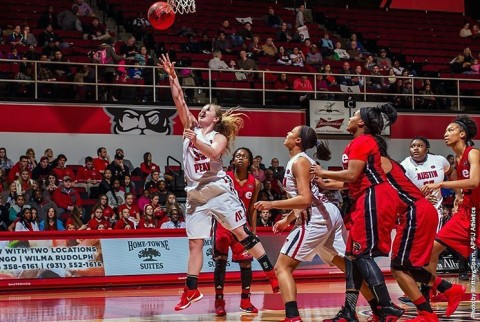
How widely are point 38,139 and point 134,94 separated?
2358mm

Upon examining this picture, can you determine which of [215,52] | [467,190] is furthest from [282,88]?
[467,190]

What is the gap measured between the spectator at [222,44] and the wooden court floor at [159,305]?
331 inches

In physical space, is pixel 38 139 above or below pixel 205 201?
above

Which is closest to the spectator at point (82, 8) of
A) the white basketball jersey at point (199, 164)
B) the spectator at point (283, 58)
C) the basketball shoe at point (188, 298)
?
the spectator at point (283, 58)

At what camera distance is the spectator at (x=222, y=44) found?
821 inches

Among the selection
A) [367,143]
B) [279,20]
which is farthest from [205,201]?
[279,20]

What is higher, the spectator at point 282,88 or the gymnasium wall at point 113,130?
the spectator at point 282,88

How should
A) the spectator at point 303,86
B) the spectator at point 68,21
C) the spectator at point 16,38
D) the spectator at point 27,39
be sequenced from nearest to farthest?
the spectator at point 16,38, the spectator at point 27,39, the spectator at point 68,21, the spectator at point 303,86

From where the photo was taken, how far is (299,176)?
24.9 ft

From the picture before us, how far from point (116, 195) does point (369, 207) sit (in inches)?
384

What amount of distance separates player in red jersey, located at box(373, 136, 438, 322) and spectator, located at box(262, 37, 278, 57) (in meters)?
14.1

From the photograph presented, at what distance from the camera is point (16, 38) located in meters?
18.7

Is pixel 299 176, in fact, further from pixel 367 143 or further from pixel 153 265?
pixel 153 265

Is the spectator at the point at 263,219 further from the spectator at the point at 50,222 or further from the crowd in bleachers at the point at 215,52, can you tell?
the crowd in bleachers at the point at 215,52
